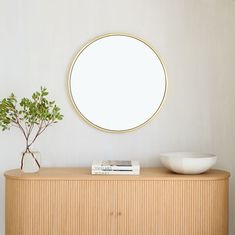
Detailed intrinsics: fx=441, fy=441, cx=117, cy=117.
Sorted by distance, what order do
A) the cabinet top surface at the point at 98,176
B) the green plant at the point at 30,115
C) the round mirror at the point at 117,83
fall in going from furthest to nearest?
the round mirror at the point at 117,83 < the green plant at the point at 30,115 < the cabinet top surface at the point at 98,176

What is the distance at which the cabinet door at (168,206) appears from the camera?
2.99 m

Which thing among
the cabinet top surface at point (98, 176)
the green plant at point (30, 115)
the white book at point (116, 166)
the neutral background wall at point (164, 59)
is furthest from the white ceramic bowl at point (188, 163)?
the green plant at point (30, 115)

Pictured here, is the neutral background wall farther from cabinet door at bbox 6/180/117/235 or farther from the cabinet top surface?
cabinet door at bbox 6/180/117/235

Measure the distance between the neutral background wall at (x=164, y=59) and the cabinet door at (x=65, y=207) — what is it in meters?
0.47

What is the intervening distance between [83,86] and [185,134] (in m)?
0.88

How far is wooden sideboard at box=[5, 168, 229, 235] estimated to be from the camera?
2.99 metres

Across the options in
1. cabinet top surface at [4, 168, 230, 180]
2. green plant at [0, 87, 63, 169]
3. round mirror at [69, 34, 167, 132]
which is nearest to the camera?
cabinet top surface at [4, 168, 230, 180]

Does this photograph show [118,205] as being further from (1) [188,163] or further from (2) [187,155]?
(2) [187,155]

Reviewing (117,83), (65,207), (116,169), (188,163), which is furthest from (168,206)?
(117,83)

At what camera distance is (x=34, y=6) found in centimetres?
345

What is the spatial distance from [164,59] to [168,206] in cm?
116

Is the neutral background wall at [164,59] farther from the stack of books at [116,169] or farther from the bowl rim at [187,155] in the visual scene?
the stack of books at [116,169]

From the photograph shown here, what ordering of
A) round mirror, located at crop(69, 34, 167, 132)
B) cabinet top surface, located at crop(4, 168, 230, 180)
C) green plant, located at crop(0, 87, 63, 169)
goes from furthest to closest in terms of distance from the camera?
round mirror, located at crop(69, 34, 167, 132) < green plant, located at crop(0, 87, 63, 169) < cabinet top surface, located at crop(4, 168, 230, 180)

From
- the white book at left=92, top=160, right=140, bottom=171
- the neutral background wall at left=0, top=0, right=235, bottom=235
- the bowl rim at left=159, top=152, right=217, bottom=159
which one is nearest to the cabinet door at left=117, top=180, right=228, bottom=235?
the white book at left=92, top=160, right=140, bottom=171
